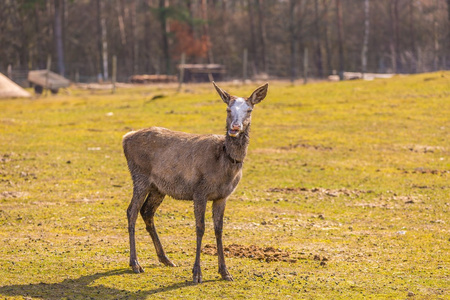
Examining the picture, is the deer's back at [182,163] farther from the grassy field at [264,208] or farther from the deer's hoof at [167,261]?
the grassy field at [264,208]

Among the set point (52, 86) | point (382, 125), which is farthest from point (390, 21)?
point (382, 125)

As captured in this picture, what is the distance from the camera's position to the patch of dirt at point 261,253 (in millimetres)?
12336

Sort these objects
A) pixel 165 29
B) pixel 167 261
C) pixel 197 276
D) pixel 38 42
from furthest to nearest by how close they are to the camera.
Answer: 1. pixel 38 42
2. pixel 165 29
3. pixel 167 261
4. pixel 197 276

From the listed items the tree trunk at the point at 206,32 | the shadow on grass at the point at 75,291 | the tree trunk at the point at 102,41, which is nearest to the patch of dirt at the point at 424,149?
the shadow on grass at the point at 75,291

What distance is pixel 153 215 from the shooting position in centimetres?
1197

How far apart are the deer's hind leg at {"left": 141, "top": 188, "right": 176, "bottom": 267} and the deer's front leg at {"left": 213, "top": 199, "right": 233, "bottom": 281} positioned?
109 centimetres

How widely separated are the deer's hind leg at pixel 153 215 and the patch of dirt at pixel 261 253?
3.85 feet

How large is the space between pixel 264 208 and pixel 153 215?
562 cm

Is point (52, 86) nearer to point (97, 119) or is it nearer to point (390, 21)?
point (97, 119)

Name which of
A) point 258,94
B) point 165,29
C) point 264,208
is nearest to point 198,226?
point 258,94

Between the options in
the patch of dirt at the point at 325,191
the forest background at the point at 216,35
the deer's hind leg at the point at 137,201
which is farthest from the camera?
the forest background at the point at 216,35

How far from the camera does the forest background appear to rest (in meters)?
70.1

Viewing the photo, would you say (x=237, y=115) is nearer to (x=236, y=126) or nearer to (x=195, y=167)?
(x=236, y=126)

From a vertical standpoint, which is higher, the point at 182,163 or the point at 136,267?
the point at 182,163
